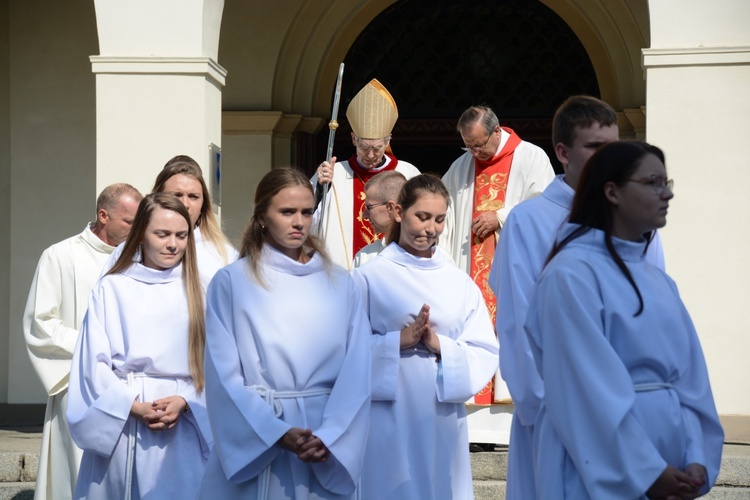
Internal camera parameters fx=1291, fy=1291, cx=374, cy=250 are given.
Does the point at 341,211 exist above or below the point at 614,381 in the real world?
above

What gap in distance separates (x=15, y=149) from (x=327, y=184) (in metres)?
4.07

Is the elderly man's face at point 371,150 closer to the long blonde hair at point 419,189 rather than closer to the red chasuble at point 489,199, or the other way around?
the red chasuble at point 489,199

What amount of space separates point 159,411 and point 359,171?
3139 millimetres

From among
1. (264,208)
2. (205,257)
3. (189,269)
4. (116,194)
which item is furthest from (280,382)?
(116,194)

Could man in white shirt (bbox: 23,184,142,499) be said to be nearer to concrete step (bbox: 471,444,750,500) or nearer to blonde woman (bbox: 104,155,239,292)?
blonde woman (bbox: 104,155,239,292)

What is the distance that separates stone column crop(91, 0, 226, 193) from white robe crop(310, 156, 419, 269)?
0.89m

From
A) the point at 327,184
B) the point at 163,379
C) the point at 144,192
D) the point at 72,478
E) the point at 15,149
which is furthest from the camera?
the point at 15,149

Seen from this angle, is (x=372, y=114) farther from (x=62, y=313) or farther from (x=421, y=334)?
(x=421, y=334)

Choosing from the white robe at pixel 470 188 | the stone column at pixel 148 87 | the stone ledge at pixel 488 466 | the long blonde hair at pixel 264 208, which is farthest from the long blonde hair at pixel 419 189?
the stone column at pixel 148 87

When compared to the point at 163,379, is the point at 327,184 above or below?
above

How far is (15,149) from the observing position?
10.5 metres

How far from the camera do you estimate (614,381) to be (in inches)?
137

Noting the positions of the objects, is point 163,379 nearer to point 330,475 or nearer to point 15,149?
point 330,475

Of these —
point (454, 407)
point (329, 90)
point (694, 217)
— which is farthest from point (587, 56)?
point (454, 407)
